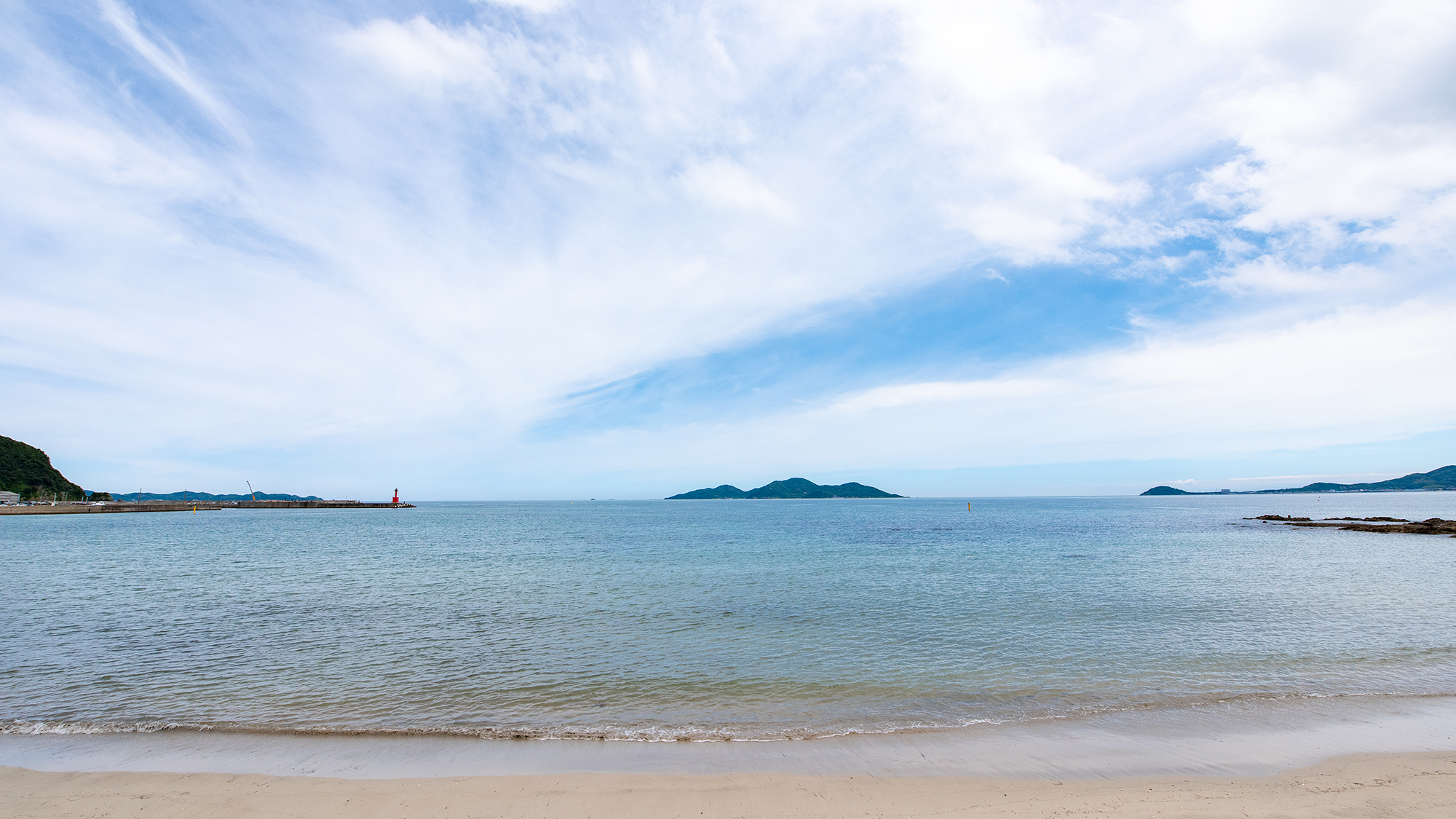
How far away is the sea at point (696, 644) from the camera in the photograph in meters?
11.7

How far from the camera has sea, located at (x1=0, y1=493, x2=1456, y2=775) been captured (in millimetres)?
11734

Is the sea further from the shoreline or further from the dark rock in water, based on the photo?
the dark rock in water

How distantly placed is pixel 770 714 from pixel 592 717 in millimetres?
Result: 3328

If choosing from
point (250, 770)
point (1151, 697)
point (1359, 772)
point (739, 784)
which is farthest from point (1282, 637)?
point (250, 770)

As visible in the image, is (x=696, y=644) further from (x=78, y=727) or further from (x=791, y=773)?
(x=78, y=727)

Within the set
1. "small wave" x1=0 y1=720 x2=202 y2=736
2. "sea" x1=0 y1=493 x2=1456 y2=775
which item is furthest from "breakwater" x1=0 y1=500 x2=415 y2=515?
"small wave" x1=0 y1=720 x2=202 y2=736

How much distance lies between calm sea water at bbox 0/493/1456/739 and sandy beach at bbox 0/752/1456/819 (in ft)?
7.23

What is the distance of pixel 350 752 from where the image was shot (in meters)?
9.91

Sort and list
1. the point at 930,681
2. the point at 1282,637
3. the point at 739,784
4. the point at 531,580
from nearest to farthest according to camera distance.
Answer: the point at 739,784, the point at 930,681, the point at 1282,637, the point at 531,580

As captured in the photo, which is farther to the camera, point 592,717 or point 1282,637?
point 1282,637

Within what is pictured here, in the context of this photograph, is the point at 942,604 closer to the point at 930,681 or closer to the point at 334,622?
the point at 930,681

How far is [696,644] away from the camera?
55.9 feet

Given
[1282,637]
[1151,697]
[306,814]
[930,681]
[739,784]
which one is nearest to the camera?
[306,814]

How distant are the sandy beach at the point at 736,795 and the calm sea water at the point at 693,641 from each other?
86.7 inches
